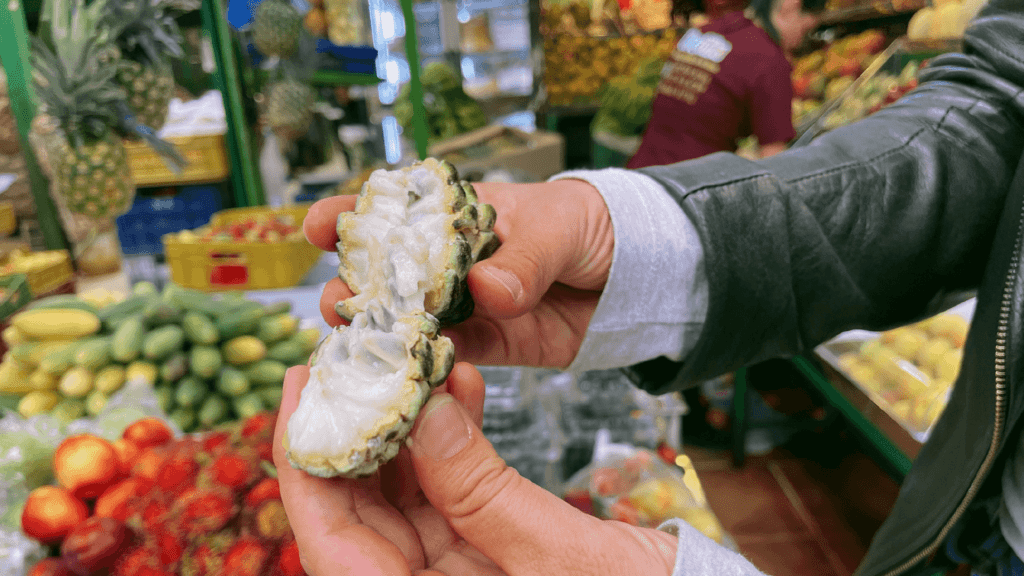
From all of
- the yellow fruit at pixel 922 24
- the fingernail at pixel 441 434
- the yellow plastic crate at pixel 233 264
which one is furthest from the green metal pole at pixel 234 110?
the yellow fruit at pixel 922 24

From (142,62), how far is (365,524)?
8.60 ft

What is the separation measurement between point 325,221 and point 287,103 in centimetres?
245

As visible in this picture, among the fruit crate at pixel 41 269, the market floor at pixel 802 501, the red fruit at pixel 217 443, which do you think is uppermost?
the fruit crate at pixel 41 269

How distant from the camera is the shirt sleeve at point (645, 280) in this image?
1.03 meters

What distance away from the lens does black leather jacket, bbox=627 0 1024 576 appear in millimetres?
1011

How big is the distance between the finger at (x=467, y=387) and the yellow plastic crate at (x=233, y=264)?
6.06 feet

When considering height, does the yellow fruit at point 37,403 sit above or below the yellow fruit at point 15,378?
below

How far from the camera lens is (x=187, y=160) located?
2885 mm

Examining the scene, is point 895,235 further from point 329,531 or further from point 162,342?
point 162,342

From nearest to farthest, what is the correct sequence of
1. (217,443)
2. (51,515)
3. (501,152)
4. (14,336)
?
1. (51,515)
2. (217,443)
3. (14,336)
4. (501,152)

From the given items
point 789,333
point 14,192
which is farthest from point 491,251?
point 14,192

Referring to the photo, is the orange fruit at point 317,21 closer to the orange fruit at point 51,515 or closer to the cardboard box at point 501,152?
the cardboard box at point 501,152

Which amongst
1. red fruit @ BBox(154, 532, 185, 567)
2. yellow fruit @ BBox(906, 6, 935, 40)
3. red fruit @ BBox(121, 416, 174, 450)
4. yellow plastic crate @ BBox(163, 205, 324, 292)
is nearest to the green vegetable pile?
yellow plastic crate @ BBox(163, 205, 324, 292)

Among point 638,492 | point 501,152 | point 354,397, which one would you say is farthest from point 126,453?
point 501,152
